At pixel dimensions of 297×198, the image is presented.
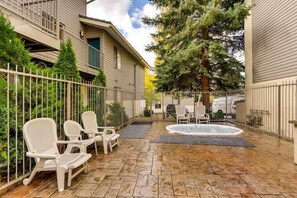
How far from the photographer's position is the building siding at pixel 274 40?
7.25 metres

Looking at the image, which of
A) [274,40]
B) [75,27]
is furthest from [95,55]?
[274,40]

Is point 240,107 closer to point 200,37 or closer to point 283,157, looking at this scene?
point 200,37

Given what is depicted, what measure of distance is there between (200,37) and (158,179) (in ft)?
34.5

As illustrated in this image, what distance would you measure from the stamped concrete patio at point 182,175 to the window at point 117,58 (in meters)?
9.28

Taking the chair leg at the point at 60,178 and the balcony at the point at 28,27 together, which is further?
the balcony at the point at 28,27

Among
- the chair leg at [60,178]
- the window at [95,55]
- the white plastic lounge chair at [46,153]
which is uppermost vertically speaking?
the window at [95,55]

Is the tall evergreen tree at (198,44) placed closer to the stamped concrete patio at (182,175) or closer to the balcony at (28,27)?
the balcony at (28,27)

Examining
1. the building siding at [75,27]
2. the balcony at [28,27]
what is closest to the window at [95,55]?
the building siding at [75,27]

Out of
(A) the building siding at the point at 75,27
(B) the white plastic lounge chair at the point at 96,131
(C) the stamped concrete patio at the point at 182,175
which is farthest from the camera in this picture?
(A) the building siding at the point at 75,27

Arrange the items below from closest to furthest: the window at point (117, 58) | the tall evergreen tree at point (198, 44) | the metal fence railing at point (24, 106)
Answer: the metal fence railing at point (24, 106)
the tall evergreen tree at point (198, 44)
the window at point (117, 58)

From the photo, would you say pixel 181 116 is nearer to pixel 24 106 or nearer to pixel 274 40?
pixel 274 40

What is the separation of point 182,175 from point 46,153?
2244mm

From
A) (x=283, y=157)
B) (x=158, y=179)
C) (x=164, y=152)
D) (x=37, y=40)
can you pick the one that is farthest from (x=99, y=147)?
(x=283, y=157)

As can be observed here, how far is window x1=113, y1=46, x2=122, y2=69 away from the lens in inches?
528
